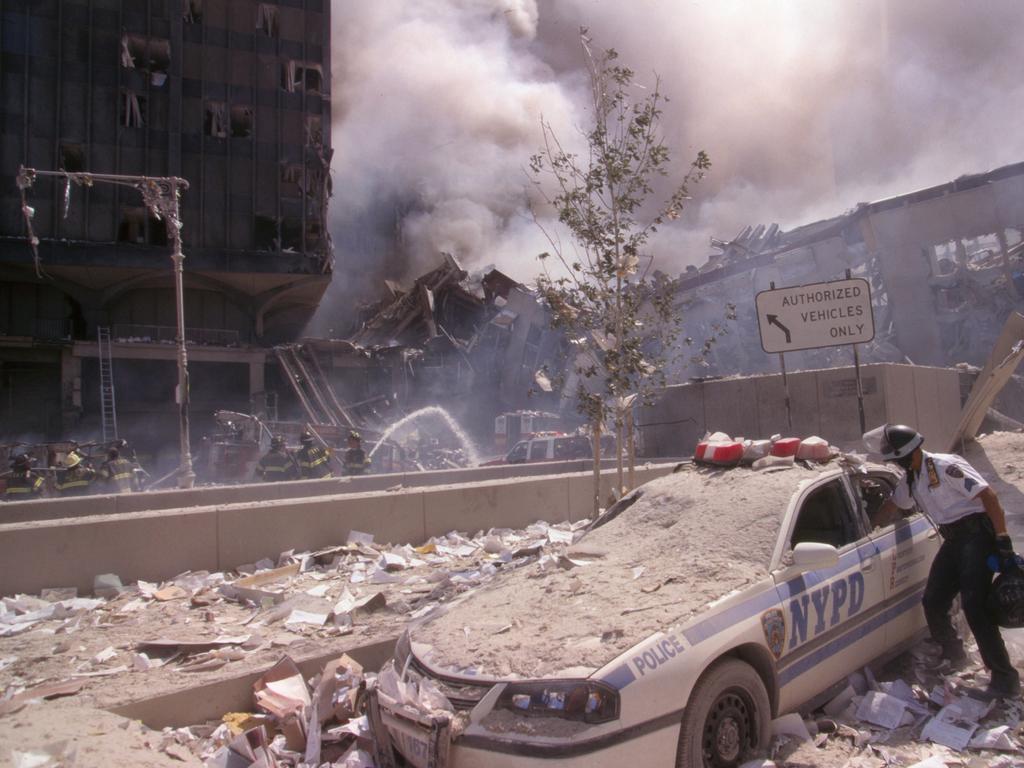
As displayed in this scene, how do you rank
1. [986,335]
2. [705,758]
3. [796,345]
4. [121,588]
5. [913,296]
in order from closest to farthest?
[705,758] < [121,588] < [796,345] < [986,335] < [913,296]

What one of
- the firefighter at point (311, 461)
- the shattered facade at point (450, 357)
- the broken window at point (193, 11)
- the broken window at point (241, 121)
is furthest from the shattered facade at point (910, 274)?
the broken window at point (193, 11)

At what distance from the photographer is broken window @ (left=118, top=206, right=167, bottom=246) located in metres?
35.3

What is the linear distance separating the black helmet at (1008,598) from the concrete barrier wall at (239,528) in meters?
5.83

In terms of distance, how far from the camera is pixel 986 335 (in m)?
31.2

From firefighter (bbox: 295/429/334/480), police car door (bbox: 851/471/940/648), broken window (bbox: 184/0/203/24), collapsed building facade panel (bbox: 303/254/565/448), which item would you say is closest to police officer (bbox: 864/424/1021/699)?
police car door (bbox: 851/471/940/648)

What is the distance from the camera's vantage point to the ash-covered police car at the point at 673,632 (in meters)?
3.03

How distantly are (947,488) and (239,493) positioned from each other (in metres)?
9.37

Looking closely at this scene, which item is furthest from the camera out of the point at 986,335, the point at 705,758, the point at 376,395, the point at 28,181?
the point at 376,395

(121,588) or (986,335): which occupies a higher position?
(986,335)

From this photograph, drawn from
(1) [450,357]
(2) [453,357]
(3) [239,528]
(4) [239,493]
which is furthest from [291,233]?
(3) [239,528]

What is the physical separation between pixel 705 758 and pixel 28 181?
15021mm

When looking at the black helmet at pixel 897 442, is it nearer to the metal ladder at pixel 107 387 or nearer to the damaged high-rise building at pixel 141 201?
the damaged high-rise building at pixel 141 201

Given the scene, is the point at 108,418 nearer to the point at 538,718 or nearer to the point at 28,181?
the point at 28,181

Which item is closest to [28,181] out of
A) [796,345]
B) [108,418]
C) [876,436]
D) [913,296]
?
[796,345]
